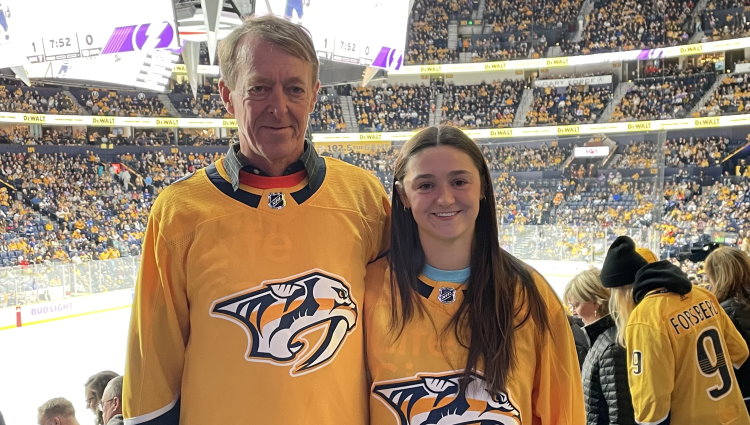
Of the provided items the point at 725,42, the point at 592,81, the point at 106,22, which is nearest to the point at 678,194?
the point at 725,42

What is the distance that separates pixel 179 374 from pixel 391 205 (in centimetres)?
66

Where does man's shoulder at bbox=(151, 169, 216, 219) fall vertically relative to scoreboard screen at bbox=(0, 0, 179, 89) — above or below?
below

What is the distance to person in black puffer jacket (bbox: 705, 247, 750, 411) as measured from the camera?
8.88 ft

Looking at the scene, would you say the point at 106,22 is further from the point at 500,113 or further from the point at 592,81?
the point at 592,81

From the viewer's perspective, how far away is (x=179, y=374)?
1458mm

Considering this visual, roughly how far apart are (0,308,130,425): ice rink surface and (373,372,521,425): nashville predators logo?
463 cm

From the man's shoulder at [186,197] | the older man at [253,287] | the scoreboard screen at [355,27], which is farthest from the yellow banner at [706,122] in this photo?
the man's shoulder at [186,197]

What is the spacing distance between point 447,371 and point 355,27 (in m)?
6.40

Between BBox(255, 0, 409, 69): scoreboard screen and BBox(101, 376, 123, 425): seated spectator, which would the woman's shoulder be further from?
BBox(255, 0, 409, 69): scoreboard screen

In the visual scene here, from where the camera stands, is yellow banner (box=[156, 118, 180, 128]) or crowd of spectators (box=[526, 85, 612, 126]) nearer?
yellow banner (box=[156, 118, 180, 128])

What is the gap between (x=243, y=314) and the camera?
4.55 ft

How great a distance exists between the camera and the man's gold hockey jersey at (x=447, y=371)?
1435 mm

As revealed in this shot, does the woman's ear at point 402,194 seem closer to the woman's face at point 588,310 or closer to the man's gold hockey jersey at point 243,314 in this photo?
the man's gold hockey jersey at point 243,314

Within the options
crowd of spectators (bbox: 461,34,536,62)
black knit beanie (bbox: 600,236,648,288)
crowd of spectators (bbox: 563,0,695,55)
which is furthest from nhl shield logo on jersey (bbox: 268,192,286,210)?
crowd of spectators (bbox: 461,34,536,62)
